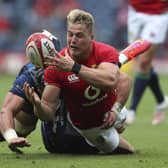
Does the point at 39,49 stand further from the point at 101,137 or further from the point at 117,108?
the point at 101,137

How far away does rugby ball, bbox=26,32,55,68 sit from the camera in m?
6.65

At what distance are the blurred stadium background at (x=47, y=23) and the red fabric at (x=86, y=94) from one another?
1331 centimetres

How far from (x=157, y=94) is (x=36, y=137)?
8.27ft

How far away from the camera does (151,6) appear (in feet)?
37.8

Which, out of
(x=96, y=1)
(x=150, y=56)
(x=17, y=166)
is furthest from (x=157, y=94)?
(x=96, y=1)

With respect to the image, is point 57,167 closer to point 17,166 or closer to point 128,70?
point 17,166

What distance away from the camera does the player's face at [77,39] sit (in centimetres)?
666

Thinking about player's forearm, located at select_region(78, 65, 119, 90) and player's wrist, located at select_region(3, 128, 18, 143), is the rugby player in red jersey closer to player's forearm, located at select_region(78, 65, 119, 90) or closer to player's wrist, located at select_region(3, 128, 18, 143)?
player's forearm, located at select_region(78, 65, 119, 90)

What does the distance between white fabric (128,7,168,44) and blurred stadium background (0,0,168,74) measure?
28.9ft

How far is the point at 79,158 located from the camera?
23.3ft

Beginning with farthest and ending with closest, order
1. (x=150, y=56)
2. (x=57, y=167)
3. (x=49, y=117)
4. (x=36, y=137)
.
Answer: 1. (x=150, y=56)
2. (x=36, y=137)
3. (x=49, y=117)
4. (x=57, y=167)

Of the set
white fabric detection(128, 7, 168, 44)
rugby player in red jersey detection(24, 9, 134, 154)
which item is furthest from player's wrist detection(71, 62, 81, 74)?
white fabric detection(128, 7, 168, 44)

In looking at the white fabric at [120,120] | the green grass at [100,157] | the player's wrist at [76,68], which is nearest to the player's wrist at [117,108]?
the white fabric at [120,120]

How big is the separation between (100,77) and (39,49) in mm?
510
